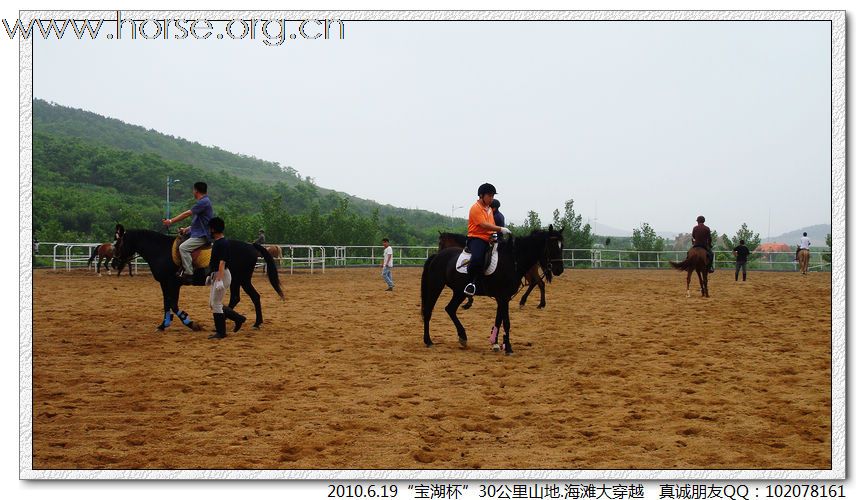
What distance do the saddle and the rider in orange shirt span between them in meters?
4.23

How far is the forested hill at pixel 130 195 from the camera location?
1308 inches

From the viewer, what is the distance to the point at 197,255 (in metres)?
10.3

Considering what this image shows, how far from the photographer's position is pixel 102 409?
580 cm

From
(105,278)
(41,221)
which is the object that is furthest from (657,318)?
(41,221)

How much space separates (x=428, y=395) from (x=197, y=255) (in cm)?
540

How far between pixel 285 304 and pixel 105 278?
10.1m

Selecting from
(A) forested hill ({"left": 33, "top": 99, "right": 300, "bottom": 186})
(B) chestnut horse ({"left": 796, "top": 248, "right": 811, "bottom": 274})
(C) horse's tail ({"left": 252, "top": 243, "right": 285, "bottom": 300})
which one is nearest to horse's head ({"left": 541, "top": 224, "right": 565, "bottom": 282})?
(C) horse's tail ({"left": 252, "top": 243, "right": 285, "bottom": 300})

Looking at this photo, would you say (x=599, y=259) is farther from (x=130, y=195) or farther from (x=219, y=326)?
(x=219, y=326)

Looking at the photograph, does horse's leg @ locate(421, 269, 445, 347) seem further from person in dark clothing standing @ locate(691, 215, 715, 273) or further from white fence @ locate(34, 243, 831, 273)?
white fence @ locate(34, 243, 831, 273)

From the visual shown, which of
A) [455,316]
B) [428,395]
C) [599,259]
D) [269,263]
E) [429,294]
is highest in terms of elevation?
[269,263]

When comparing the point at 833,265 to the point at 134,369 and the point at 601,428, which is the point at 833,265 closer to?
the point at 601,428

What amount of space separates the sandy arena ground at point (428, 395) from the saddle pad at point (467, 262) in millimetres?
1128

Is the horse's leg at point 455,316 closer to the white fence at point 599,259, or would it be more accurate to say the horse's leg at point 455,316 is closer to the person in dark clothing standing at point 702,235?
the person in dark clothing standing at point 702,235

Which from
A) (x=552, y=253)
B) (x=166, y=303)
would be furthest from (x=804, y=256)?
(x=166, y=303)
